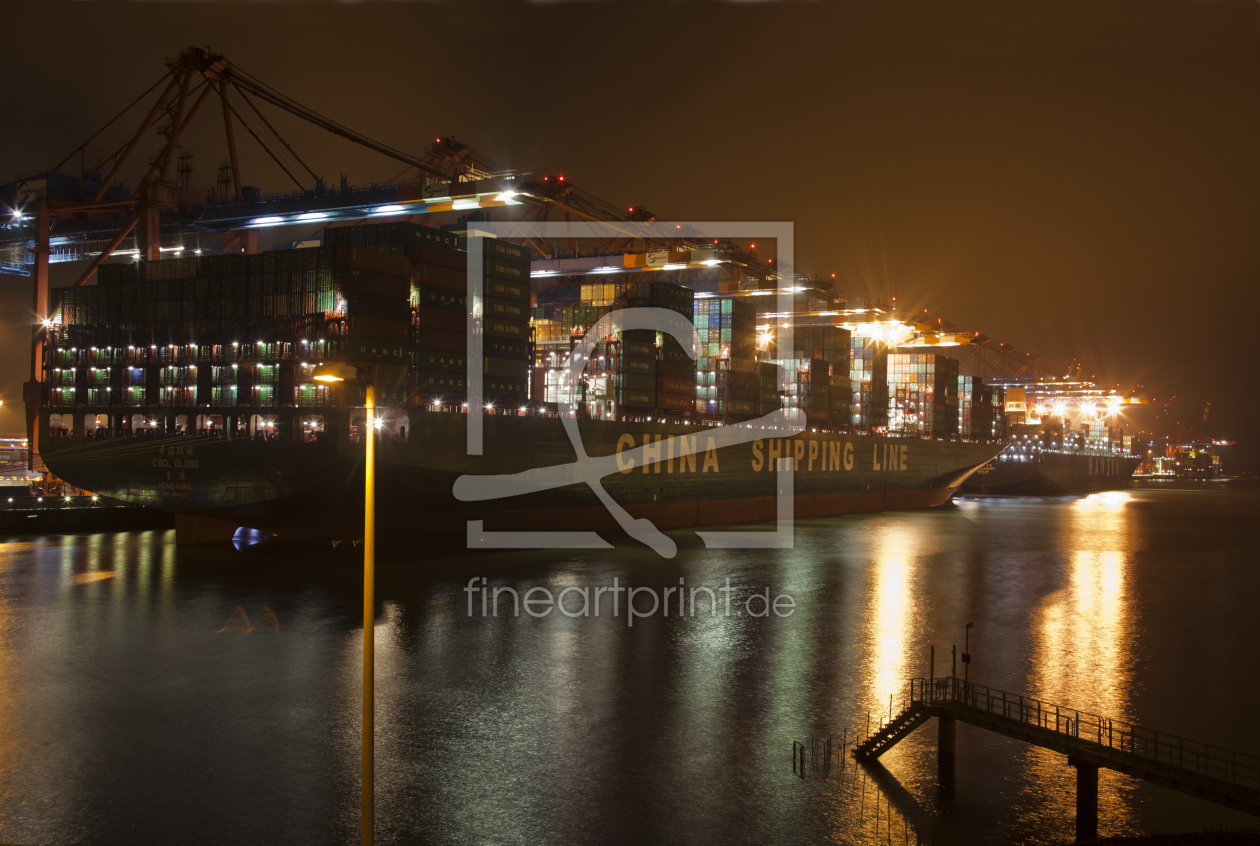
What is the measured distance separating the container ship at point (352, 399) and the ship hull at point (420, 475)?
0.30ft

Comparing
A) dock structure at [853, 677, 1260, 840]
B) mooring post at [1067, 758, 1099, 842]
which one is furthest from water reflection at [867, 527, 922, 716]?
mooring post at [1067, 758, 1099, 842]

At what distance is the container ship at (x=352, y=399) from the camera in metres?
34.4

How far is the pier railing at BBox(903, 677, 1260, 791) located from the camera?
39.7 feet

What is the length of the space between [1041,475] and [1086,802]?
10573cm

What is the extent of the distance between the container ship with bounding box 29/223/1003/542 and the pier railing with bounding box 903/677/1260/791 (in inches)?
928

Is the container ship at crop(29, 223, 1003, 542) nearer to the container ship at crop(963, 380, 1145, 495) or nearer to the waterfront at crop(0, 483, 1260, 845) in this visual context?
the waterfront at crop(0, 483, 1260, 845)

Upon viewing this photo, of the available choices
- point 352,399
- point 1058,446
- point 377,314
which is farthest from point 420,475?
point 1058,446

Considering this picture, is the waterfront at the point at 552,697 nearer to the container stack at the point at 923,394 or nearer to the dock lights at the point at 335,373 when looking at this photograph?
the dock lights at the point at 335,373

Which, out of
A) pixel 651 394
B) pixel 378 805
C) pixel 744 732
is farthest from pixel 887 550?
pixel 378 805

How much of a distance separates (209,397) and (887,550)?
34.3 metres

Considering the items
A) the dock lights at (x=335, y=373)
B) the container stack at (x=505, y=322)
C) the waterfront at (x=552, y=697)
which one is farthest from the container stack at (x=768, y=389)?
the dock lights at (x=335, y=373)

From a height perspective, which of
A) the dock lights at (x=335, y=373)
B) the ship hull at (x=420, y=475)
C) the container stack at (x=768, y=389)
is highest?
the container stack at (x=768, y=389)

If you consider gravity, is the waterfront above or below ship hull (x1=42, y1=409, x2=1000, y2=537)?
below

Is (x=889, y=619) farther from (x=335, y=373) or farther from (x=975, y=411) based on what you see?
(x=975, y=411)
